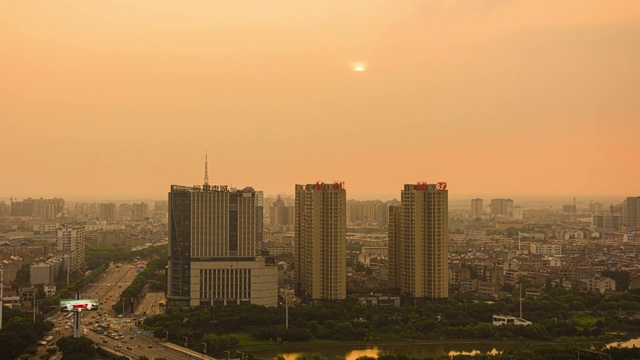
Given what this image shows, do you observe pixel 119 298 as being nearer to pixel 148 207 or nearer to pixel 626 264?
pixel 626 264

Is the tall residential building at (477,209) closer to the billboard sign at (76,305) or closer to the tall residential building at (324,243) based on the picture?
the tall residential building at (324,243)

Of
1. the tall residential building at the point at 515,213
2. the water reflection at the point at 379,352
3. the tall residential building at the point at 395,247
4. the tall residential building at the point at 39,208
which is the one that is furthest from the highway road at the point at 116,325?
the tall residential building at the point at 515,213

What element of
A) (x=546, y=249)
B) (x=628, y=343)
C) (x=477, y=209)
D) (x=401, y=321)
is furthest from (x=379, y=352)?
(x=477, y=209)

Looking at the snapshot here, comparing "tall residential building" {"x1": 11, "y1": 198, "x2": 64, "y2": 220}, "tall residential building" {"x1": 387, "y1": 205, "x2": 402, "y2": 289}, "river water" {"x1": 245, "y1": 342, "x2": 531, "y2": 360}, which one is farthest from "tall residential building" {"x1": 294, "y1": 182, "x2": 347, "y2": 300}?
"tall residential building" {"x1": 11, "y1": 198, "x2": 64, "y2": 220}

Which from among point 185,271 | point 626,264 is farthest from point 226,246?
point 626,264

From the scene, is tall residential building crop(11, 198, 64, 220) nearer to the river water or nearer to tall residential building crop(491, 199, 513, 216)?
the river water

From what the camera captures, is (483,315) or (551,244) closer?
(483,315)

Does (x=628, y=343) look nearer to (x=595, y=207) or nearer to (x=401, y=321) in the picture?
(x=401, y=321)
